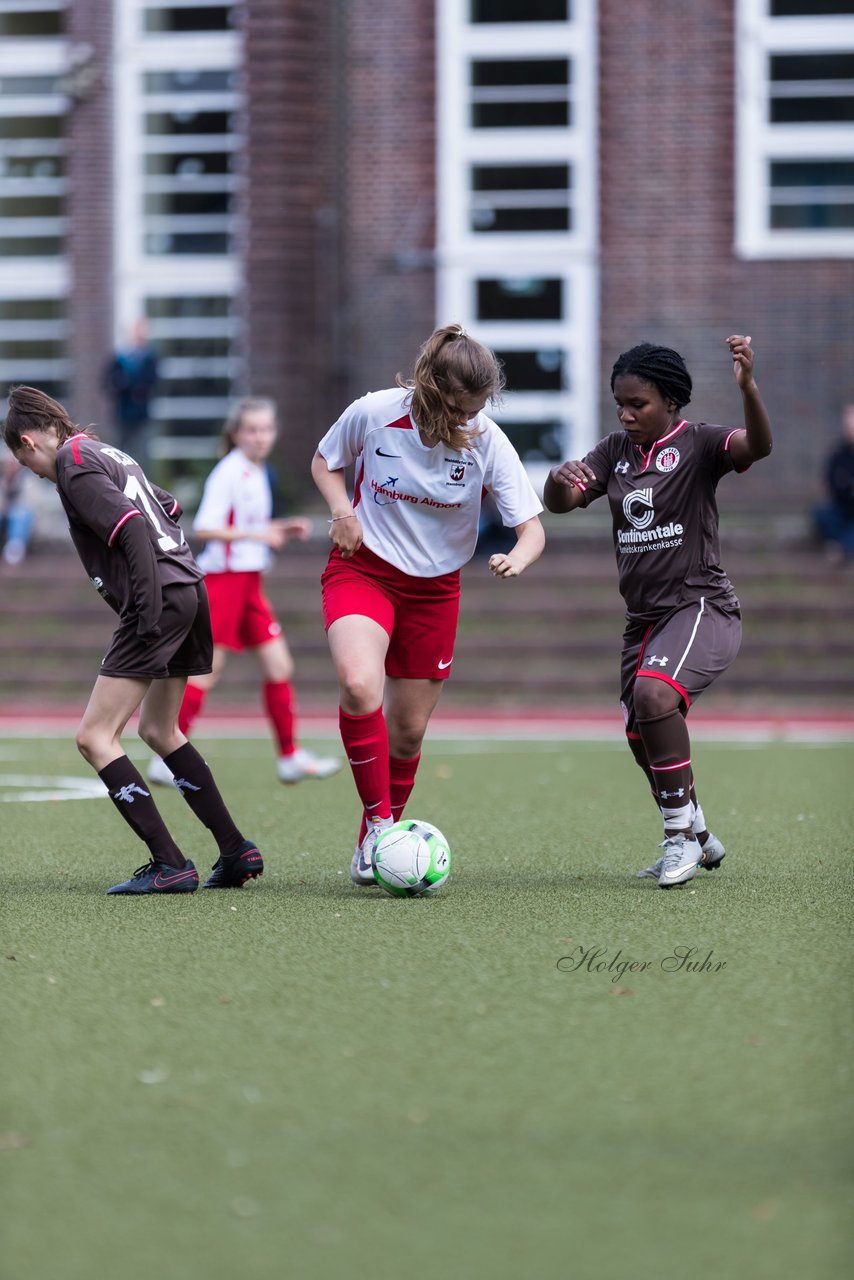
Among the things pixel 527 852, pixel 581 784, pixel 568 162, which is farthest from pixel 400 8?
pixel 527 852

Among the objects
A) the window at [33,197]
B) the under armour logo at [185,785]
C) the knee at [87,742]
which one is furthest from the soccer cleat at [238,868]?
the window at [33,197]

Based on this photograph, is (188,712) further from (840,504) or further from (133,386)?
(133,386)

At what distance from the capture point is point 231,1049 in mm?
4184

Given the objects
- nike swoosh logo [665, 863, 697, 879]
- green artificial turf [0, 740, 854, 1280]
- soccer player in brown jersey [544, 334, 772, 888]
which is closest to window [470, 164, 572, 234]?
green artificial turf [0, 740, 854, 1280]

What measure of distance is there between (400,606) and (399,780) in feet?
2.30

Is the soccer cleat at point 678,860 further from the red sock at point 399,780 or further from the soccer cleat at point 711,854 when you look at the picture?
the red sock at point 399,780

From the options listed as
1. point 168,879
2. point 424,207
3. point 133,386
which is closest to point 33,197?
point 133,386

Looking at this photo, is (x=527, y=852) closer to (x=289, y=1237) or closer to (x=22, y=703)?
(x=289, y=1237)

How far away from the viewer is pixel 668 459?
21.2 feet

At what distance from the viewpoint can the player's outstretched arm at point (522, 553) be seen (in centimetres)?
609

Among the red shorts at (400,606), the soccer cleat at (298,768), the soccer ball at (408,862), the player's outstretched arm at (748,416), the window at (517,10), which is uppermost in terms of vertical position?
the window at (517,10)

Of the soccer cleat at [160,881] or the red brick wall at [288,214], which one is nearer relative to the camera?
the soccer cleat at [160,881]

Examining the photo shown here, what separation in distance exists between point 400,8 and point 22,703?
941 centimetres

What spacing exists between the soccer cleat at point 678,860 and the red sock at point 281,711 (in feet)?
12.8
